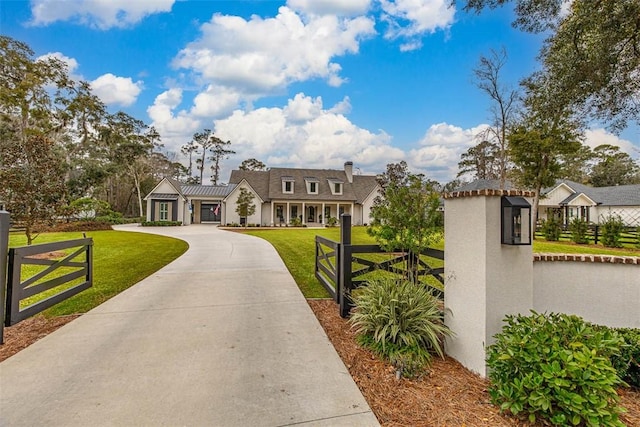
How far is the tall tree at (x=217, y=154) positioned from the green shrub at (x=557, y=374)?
151ft

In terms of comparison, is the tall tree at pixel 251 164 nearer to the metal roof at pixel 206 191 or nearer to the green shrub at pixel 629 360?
the metal roof at pixel 206 191

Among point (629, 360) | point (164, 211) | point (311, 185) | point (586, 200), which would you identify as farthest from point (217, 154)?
point (629, 360)

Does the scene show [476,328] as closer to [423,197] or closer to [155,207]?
[423,197]

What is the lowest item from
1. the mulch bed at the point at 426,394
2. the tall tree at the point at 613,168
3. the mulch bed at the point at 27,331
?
the mulch bed at the point at 27,331

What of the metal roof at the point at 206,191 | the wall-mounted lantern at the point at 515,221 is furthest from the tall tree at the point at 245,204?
the wall-mounted lantern at the point at 515,221

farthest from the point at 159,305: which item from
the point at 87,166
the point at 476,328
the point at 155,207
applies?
the point at 87,166

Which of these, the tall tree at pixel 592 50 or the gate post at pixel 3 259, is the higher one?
the tall tree at pixel 592 50

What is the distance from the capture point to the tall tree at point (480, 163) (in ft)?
118

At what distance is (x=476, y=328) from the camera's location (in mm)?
3066

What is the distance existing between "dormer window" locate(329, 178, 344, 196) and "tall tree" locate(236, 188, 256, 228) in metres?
8.06

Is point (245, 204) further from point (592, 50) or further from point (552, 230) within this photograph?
point (592, 50)

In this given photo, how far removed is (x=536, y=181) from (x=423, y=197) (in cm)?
1875

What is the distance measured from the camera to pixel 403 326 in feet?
11.4

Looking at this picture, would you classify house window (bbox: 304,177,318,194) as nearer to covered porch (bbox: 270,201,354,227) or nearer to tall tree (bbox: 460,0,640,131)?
covered porch (bbox: 270,201,354,227)
